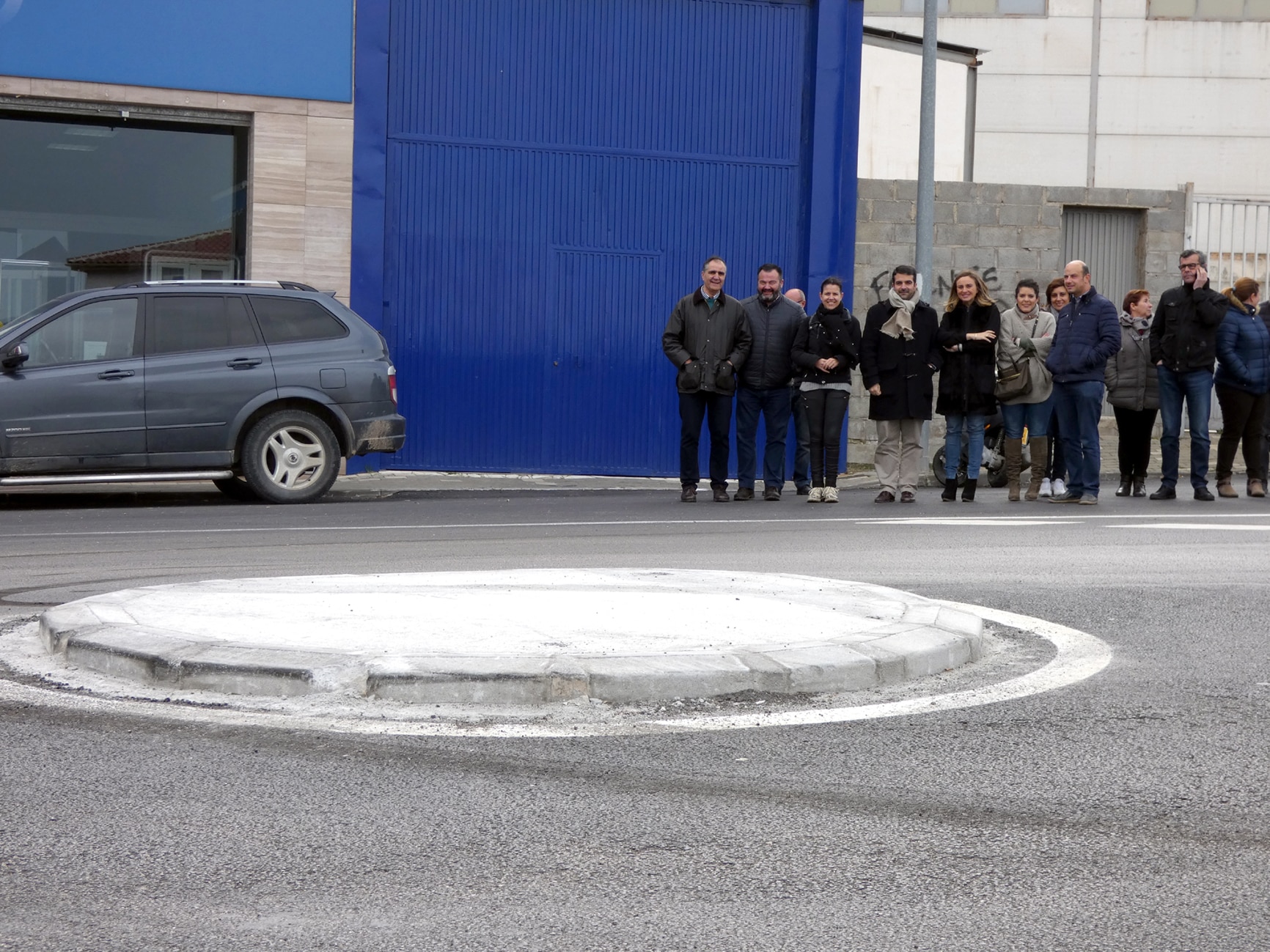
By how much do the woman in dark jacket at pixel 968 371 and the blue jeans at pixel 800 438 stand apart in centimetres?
112

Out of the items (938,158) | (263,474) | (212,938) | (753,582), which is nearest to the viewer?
(212,938)

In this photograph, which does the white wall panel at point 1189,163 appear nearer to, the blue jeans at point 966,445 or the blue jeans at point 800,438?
the blue jeans at point 800,438

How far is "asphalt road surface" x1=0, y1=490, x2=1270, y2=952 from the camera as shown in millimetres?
3240

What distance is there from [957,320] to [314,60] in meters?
7.04

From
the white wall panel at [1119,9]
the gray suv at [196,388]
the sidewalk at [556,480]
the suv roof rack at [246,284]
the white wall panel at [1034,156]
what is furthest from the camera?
the white wall panel at [1034,156]

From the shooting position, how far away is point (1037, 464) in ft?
44.0

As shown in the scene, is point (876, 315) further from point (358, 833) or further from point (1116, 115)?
point (1116, 115)

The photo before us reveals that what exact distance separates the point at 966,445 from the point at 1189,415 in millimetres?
1789

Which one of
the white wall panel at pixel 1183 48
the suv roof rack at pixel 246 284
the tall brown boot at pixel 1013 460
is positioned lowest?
the tall brown boot at pixel 1013 460

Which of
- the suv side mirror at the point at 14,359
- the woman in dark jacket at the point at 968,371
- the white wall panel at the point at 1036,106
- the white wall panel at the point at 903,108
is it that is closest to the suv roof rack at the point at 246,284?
the suv side mirror at the point at 14,359

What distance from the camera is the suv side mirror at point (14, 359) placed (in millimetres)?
12250

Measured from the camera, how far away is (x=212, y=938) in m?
3.14

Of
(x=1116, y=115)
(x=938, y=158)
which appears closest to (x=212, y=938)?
(x=938, y=158)

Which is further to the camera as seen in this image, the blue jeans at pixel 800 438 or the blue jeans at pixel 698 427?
the blue jeans at pixel 800 438
